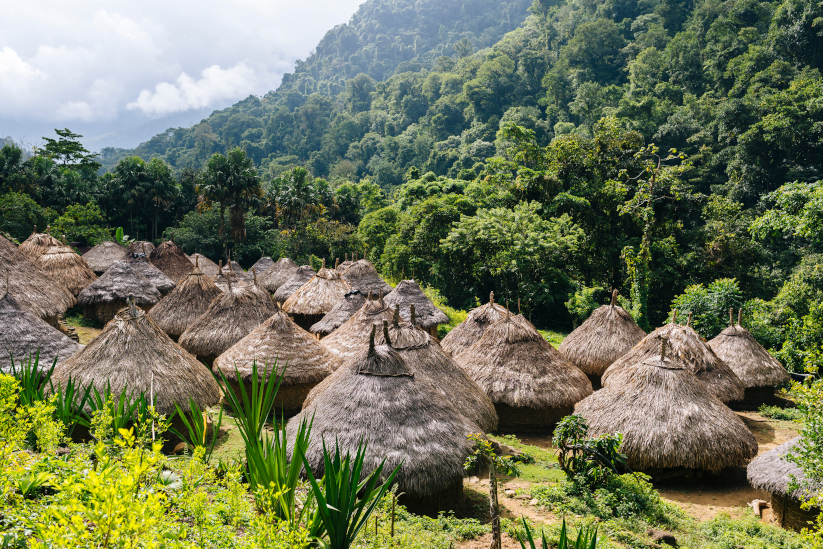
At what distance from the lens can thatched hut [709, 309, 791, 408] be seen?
15453 mm

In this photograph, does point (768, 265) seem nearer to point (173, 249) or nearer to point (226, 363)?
point (226, 363)

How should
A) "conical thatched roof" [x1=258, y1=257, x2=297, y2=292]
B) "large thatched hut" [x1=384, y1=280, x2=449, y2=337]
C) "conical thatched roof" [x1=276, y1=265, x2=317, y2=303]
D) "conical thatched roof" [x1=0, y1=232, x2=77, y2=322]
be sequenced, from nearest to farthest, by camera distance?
"conical thatched roof" [x1=0, y1=232, x2=77, y2=322] < "large thatched hut" [x1=384, y1=280, x2=449, y2=337] < "conical thatched roof" [x1=276, y1=265, x2=317, y2=303] < "conical thatched roof" [x1=258, y1=257, x2=297, y2=292]

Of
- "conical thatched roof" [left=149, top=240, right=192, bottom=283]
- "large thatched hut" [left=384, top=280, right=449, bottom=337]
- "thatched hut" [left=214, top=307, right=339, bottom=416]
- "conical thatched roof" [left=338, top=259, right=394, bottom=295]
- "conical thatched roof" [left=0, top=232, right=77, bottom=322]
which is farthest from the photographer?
"conical thatched roof" [left=149, top=240, right=192, bottom=283]

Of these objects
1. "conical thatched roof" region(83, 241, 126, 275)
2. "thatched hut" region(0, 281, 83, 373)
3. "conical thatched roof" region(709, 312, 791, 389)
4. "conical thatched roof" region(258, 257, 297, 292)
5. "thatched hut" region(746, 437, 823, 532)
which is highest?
"conical thatched roof" region(83, 241, 126, 275)

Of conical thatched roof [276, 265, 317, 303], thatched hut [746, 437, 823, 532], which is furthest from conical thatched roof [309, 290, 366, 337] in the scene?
thatched hut [746, 437, 823, 532]

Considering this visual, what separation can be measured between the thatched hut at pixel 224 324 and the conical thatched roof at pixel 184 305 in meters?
2.14

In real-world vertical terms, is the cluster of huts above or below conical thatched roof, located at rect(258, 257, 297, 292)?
below

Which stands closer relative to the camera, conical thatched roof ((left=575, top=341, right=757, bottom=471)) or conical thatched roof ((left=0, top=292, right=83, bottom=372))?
conical thatched roof ((left=575, top=341, right=757, bottom=471))

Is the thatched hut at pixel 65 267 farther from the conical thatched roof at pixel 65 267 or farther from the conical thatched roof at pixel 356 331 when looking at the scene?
the conical thatched roof at pixel 356 331

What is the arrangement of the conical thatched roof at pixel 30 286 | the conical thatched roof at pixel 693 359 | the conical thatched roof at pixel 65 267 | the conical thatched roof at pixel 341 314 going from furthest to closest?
the conical thatched roof at pixel 65 267, the conical thatched roof at pixel 341 314, the conical thatched roof at pixel 30 286, the conical thatched roof at pixel 693 359

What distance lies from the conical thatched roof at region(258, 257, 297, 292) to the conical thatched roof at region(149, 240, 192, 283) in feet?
13.1

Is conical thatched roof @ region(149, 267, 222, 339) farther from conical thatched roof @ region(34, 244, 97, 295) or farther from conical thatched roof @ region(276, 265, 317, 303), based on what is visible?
conical thatched roof @ region(276, 265, 317, 303)

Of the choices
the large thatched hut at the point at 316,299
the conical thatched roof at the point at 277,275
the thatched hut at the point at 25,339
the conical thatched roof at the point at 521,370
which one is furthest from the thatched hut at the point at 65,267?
the conical thatched roof at the point at 521,370

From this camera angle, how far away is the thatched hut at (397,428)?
782cm
